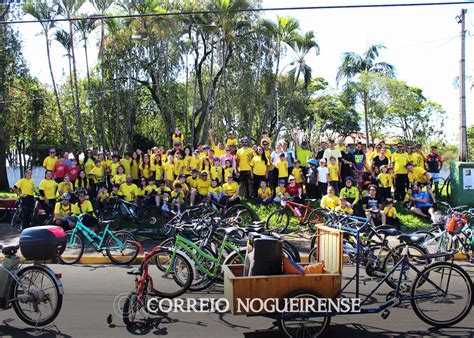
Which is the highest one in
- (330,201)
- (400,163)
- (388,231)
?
(400,163)

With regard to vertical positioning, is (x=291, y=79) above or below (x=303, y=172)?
above

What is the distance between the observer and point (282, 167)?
15.0m

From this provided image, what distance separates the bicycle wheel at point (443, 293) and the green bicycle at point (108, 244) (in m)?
5.77

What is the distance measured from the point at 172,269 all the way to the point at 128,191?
6.89m

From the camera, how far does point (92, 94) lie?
27.5 meters

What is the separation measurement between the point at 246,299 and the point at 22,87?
24.2 metres

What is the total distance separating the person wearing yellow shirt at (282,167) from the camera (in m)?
14.9

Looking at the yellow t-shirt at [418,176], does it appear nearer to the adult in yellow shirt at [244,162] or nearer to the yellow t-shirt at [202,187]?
the adult in yellow shirt at [244,162]

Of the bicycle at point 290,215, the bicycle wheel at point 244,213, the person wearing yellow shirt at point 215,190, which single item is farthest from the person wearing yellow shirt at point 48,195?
the bicycle at point 290,215

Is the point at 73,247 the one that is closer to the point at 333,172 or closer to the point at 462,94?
the point at 333,172

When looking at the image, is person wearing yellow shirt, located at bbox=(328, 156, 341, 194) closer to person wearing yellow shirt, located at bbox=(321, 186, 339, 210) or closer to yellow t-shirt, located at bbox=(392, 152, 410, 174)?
yellow t-shirt, located at bbox=(392, 152, 410, 174)

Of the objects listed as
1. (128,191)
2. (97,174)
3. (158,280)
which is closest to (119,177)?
(128,191)

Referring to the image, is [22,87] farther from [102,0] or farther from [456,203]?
[456,203]

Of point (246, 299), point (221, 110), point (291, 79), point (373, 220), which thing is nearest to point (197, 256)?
point (246, 299)
